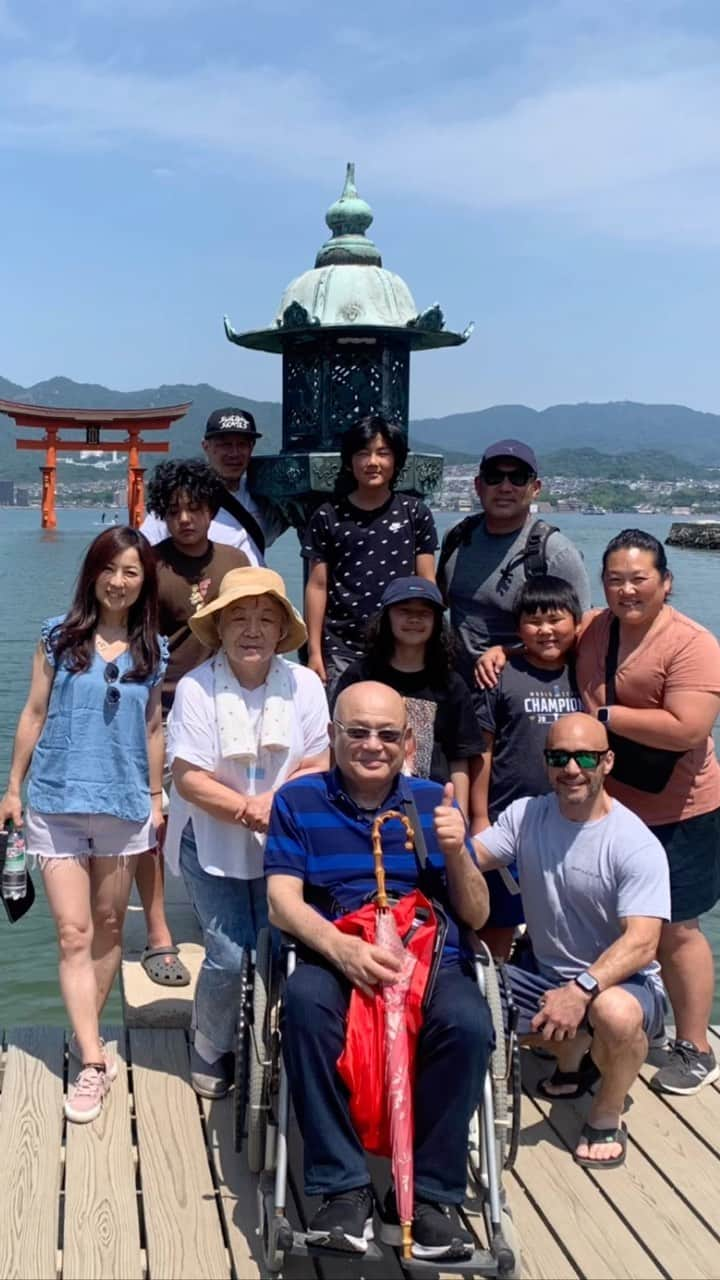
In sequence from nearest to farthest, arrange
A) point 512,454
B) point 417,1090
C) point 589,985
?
1. point 417,1090
2. point 589,985
3. point 512,454

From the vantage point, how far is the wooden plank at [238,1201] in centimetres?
264

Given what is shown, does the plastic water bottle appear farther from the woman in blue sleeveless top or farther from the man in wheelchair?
the man in wheelchair

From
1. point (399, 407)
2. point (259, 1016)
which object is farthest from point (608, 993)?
point (399, 407)

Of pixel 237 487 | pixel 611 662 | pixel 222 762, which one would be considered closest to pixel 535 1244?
pixel 222 762

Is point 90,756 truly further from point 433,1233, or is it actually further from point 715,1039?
point 715,1039

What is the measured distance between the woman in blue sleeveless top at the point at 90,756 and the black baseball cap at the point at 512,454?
1.10 meters

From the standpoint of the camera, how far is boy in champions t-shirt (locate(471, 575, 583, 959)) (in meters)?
3.47

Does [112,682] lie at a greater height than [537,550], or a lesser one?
lesser

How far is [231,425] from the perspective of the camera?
4.56 m

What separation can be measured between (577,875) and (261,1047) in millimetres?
942

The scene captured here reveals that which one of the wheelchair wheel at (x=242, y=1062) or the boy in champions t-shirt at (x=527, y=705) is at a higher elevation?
the boy in champions t-shirt at (x=527, y=705)

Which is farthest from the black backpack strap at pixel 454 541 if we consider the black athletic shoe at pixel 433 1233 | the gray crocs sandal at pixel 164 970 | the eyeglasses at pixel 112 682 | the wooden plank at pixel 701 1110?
the black athletic shoe at pixel 433 1233

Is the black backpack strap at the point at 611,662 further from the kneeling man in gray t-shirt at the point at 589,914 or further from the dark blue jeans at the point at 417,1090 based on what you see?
the dark blue jeans at the point at 417,1090

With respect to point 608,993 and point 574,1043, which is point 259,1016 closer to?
point 608,993
